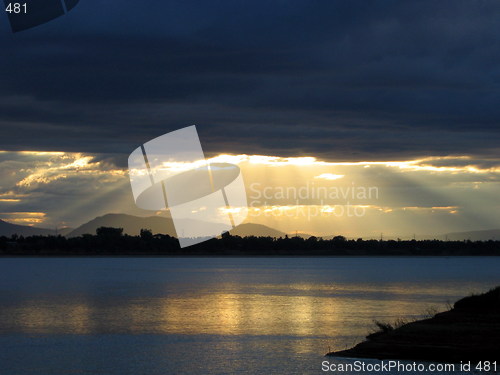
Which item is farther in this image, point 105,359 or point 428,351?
point 105,359

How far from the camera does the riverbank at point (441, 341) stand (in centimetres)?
3212

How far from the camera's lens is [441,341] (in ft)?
115

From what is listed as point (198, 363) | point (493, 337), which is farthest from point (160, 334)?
point (493, 337)

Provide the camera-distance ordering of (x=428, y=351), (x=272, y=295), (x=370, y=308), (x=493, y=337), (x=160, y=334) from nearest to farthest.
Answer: (x=428, y=351)
(x=493, y=337)
(x=160, y=334)
(x=370, y=308)
(x=272, y=295)

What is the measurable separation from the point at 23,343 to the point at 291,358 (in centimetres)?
1564

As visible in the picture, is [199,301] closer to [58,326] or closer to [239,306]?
[239,306]

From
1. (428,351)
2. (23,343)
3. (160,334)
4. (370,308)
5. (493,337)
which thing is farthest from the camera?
(370,308)

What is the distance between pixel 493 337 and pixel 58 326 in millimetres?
29001

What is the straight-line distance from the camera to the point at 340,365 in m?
33.2

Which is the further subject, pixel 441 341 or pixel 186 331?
pixel 186 331

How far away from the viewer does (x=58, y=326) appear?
51.4 m

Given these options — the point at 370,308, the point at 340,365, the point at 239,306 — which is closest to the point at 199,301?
the point at 239,306

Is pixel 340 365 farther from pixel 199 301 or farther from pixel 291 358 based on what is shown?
pixel 199 301

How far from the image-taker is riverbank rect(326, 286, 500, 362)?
105 feet
